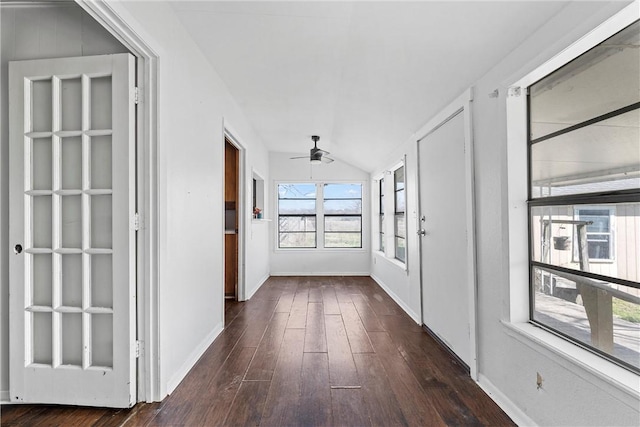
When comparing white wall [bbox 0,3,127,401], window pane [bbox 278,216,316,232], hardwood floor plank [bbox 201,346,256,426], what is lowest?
hardwood floor plank [bbox 201,346,256,426]

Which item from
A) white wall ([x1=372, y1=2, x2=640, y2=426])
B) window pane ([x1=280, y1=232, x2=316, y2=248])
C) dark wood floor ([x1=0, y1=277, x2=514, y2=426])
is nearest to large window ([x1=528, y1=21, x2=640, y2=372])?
white wall ([x1=372, y1=2, x2=640, y2=426])

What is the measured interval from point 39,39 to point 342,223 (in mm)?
4979

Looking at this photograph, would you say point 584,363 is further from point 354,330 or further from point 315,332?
point 315,332

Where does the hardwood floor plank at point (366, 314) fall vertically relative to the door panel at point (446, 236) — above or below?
below

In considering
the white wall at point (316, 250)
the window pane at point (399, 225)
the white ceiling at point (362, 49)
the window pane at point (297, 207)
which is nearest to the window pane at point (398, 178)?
the window pane at point (399, 225)

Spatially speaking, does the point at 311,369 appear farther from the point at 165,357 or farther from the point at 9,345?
the point at 9,345

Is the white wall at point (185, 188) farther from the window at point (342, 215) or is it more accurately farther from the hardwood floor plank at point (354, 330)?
the window at point (342, 215)

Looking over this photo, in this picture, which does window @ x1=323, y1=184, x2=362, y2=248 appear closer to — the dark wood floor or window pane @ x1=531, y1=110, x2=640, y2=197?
the dark wood floor

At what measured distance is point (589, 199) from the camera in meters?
1.34

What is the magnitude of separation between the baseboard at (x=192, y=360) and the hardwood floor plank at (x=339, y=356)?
3.34 feet

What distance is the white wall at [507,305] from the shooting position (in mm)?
1216

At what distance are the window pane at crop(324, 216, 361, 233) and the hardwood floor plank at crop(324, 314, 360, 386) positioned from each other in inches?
118

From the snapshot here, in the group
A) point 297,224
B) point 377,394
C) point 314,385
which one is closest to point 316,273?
point 297,224

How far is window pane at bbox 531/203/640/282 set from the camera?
3.89 feet
